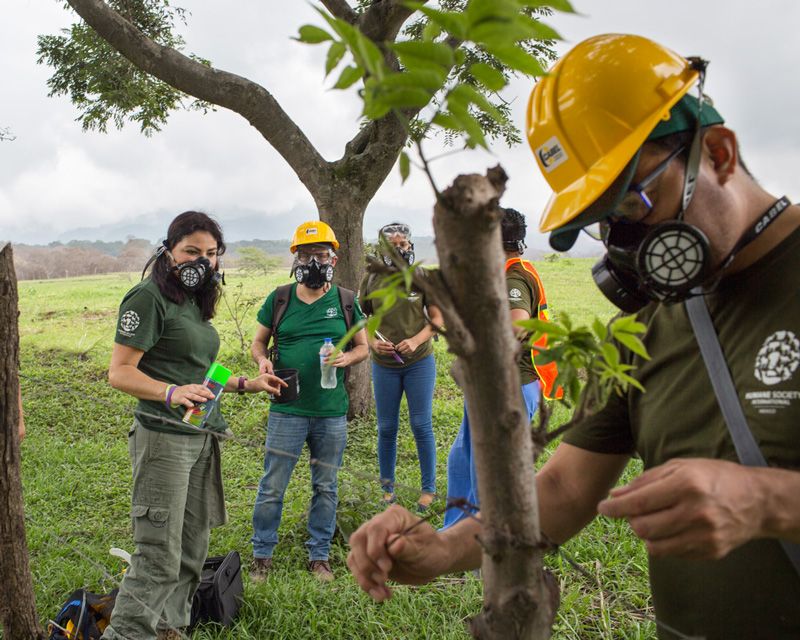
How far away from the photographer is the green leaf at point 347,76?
0.62 metres

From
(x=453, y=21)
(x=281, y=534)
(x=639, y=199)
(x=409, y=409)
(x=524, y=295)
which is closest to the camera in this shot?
(x=453, y=21)

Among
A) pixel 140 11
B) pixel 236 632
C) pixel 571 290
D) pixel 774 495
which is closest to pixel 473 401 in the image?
pixel 774 495

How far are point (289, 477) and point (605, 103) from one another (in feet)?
10.6

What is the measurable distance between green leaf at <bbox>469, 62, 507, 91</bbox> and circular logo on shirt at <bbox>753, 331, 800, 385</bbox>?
74 centimetres

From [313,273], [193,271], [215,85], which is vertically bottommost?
[193,271]

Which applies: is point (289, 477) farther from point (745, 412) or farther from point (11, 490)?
point (745, 412)

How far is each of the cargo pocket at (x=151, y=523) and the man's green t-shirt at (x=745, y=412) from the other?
2.15 meters

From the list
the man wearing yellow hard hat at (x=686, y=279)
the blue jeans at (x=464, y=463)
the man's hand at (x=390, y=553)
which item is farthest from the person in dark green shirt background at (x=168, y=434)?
the man wearing yellow hard hat at (x=686, y=279)

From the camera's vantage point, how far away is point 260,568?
375 cm

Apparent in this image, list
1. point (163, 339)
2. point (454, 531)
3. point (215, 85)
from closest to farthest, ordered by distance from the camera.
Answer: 1. point (454, 531)
2. point (163, 339)
3. point (215, 85)

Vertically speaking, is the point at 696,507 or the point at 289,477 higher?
the point at 696,507

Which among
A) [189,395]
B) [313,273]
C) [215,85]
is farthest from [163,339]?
[215,85]

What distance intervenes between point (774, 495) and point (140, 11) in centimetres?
884

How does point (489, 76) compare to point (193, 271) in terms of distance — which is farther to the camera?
point (193, 271)
